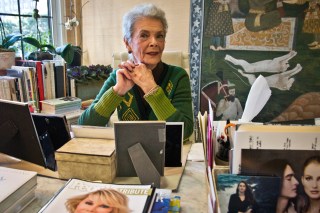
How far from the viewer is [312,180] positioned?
22.3 inches

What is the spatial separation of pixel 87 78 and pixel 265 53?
1507 millimetres

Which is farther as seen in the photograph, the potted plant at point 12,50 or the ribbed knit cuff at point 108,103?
the potted plant at point 12,50

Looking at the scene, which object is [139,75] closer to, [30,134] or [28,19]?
[30,134]

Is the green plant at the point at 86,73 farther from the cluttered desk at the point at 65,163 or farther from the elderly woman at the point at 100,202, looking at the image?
the elderly woman at the point at 100,202

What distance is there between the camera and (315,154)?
567 millimetres

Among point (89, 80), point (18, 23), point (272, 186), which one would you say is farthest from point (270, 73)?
point (18, 23)

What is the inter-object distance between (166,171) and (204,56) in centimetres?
161

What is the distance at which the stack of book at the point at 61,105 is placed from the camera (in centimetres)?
188

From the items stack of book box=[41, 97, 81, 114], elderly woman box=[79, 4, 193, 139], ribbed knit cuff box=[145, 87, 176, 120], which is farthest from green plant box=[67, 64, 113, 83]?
ribbed knit cuff box=[145, 87, 176, 120]

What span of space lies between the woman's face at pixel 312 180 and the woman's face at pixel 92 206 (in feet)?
1.40

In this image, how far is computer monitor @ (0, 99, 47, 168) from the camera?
2.77ft

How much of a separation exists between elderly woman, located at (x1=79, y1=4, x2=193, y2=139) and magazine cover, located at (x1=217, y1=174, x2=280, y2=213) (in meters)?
0.59

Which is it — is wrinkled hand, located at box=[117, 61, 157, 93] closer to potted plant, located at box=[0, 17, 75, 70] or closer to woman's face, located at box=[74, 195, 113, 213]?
woman's face, located at box=[74, 195, 113, 213]

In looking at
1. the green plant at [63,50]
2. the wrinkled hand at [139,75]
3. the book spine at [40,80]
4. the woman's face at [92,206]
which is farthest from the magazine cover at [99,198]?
the green plant at [63,50]
